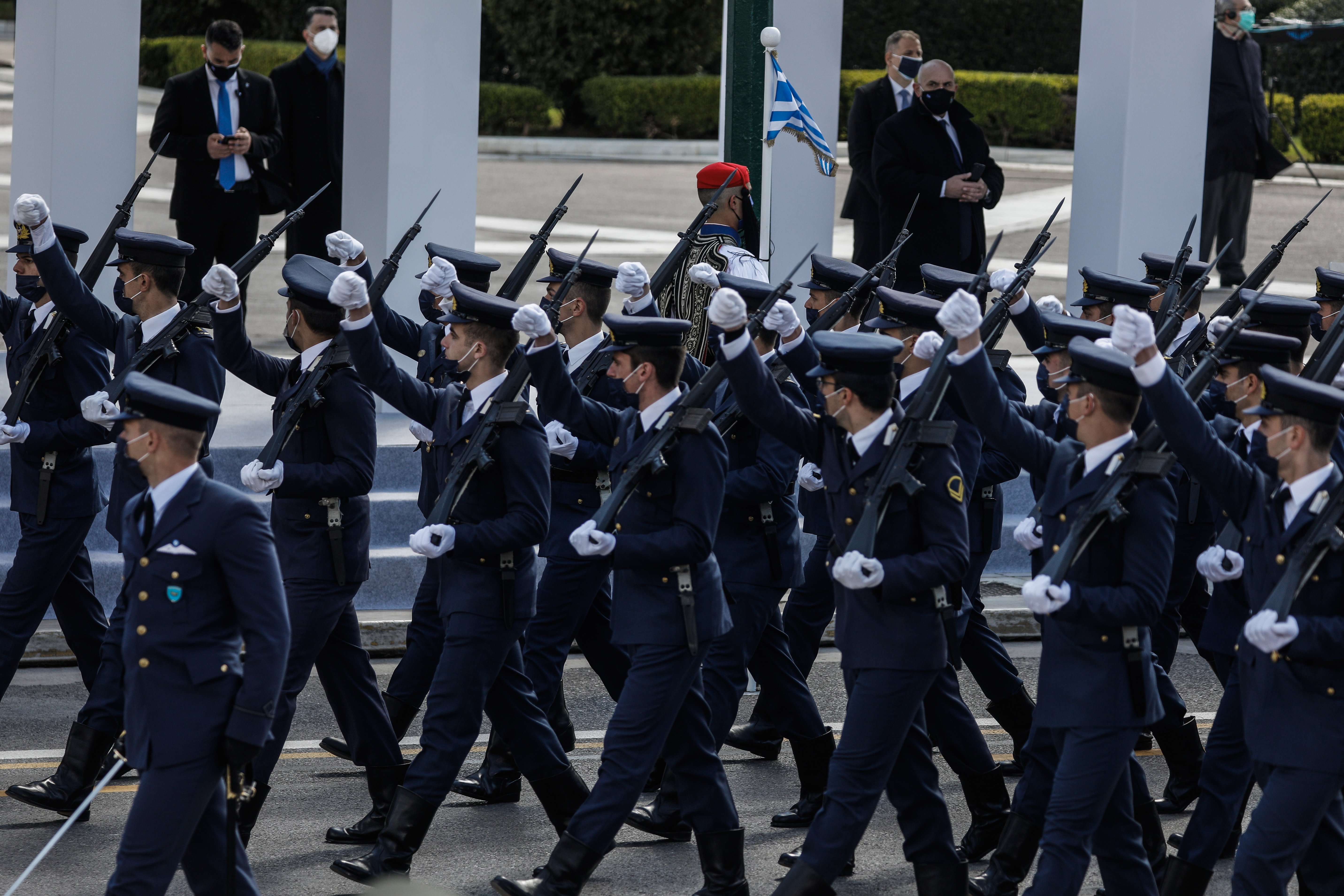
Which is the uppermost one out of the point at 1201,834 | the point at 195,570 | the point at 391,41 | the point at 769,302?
the point at 391,41

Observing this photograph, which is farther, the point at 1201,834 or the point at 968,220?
the point at 968,220

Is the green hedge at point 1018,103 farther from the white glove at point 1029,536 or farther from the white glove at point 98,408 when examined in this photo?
the white glove at point 1029,536

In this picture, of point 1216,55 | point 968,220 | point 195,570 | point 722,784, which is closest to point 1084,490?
point 722,784

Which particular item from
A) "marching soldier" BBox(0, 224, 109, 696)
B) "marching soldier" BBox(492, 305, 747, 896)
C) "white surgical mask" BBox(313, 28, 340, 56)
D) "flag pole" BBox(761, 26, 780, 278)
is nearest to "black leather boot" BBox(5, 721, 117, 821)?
"marching soldier" BBox(0, 224, 109, 696)

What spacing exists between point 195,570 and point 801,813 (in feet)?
9.18

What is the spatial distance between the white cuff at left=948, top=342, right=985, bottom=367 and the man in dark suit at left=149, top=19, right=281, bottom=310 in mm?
7274

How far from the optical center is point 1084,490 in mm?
5660

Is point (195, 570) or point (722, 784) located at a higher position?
point (195, 570)

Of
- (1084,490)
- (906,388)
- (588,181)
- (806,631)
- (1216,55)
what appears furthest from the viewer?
(588,181)

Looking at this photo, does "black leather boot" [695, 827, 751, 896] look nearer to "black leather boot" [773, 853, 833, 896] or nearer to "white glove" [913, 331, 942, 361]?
"black leather boot" [773, 853, 833, 896]

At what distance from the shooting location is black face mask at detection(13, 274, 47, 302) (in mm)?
7836

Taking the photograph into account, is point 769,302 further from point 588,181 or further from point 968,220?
point 588,181

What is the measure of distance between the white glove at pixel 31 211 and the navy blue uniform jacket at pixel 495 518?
5.03ft

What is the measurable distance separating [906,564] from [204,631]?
6.72 feet
